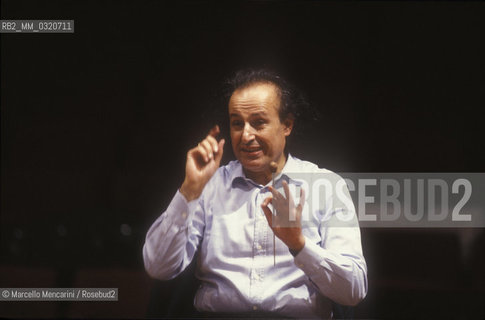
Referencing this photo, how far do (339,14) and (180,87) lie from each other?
0.87 metres

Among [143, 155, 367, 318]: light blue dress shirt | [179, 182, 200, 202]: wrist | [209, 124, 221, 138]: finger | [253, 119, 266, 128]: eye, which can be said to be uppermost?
[253, 119, 266, 128]: eye

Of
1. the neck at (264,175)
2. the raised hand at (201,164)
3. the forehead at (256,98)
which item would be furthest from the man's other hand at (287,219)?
the forehead at (256,98)

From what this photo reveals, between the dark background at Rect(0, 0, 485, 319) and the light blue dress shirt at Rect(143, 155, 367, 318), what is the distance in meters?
0.23

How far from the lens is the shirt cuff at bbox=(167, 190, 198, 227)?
230 centimetres

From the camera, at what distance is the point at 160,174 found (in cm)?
268

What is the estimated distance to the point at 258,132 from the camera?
2.45 m

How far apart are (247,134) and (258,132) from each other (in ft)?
0.16

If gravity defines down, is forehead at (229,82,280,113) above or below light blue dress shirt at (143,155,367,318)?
above

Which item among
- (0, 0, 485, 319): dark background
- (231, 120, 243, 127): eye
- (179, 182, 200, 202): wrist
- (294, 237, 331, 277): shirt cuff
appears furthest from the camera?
(0, 0, 485, 319): dark background

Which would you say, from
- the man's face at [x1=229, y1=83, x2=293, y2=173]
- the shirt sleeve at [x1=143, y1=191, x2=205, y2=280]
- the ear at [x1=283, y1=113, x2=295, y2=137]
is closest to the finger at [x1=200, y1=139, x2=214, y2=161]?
the man's face at [x1=229, y1=83, x2=293, y2=173]

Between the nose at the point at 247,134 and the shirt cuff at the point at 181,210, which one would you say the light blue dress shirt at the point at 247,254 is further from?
the nose at the point at 247,134

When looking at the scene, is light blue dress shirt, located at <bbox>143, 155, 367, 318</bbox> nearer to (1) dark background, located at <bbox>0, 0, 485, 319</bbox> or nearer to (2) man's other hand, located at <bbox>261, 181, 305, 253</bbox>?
(2) man's other hand, located at <bbox>261, 181, 305, 253</bbox>

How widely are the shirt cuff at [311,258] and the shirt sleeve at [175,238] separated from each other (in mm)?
475

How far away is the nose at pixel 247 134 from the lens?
8.03 ft
